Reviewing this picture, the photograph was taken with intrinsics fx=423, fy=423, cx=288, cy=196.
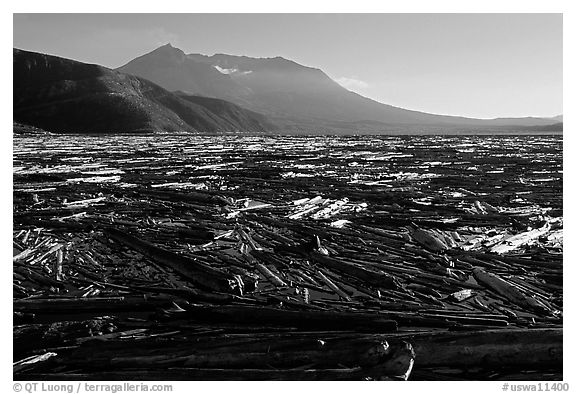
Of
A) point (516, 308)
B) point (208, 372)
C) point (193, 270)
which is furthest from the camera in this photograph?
point (193, 270)

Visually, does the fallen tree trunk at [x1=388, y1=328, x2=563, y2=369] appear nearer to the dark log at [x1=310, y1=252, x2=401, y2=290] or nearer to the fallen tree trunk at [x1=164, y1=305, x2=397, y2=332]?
the fallen tree trunk at [x1=164, y1=305, x2=397, y2=332]

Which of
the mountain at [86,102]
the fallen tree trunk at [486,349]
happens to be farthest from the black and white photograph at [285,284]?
the mountain at [86,102]

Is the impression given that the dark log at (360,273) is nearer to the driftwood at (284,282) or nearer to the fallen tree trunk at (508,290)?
the driftwood at (284,282)

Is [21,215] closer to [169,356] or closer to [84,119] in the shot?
[169,356]

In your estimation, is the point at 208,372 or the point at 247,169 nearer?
the point at 208,372

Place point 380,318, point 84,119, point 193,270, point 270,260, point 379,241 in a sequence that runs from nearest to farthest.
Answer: point 380,318 → point 193,270 → point 270,260 → point 379,241 → point 84,119

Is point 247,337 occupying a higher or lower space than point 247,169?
lower

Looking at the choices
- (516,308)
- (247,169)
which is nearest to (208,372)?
(516,308)

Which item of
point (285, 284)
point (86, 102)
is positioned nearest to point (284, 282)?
point (285, 284)
